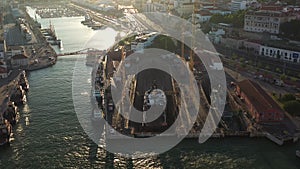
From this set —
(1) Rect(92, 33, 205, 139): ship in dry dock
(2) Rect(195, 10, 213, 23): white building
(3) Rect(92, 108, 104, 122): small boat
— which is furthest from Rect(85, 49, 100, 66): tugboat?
(2) Rect(195, 10, 213, 23): white building

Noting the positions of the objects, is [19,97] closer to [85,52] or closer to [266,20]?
[85,52]

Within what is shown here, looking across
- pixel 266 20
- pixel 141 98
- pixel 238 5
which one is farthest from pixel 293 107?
pixel 238 5

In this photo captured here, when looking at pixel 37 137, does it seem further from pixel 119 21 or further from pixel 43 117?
pixel 119 21

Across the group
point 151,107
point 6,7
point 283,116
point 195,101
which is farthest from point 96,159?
point 6,7

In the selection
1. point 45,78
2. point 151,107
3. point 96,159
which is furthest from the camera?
point 45,78

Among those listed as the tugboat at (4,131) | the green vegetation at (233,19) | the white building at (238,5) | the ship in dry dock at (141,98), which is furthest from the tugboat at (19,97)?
the white building at (238,5)

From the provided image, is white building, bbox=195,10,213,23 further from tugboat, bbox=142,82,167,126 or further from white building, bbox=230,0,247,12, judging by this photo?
tugboat, bbox=142,82,167,126

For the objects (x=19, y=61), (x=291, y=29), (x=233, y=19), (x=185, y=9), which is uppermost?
(x=185, y=9)
